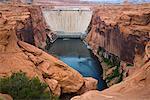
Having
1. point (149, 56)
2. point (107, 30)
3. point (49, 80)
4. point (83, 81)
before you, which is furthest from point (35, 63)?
point (107, 30)

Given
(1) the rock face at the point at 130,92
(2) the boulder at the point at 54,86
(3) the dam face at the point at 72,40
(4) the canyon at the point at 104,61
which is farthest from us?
(3) the dam face at the point at 72,40

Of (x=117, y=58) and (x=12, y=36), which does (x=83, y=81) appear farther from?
(x=117, y=58)

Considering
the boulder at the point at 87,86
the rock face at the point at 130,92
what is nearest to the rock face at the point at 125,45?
the boulder at the point at 87,86

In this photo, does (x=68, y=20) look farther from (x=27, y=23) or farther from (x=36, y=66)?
(x=36, y=66)

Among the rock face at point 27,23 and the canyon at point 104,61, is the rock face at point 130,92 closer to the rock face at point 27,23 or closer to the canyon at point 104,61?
the canyon at point 104,61

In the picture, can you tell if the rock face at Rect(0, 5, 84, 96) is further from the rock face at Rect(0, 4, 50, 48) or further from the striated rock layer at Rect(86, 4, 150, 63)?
the rock face at Rect(0, 4, 50, 48)

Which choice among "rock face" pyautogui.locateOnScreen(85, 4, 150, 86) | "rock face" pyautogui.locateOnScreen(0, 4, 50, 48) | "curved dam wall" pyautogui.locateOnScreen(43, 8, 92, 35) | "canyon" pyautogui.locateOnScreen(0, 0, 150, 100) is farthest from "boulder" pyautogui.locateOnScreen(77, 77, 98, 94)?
"curved dam wall" pyautogui.locateOnScreen(43, 8, 92, 35)

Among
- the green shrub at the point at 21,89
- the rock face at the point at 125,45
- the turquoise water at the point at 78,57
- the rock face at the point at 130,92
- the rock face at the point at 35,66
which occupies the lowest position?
the turquoise water at the point at 78,57
